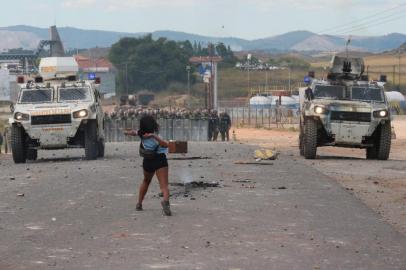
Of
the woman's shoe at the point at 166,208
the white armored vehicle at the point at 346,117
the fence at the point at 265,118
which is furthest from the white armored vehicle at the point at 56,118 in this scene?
the fence at the point at 265,118

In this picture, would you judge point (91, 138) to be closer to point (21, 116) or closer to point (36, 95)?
A: point (21, 116)

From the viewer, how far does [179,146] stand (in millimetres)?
27125

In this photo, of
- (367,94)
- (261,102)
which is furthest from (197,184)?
(261,102)

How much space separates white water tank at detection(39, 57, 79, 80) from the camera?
28619mm

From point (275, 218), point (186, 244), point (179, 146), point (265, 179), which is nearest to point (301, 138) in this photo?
point (179, 146)

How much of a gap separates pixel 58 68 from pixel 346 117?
8542mm

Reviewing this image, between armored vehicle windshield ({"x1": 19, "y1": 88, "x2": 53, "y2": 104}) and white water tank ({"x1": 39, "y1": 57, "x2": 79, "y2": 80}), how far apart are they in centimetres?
178

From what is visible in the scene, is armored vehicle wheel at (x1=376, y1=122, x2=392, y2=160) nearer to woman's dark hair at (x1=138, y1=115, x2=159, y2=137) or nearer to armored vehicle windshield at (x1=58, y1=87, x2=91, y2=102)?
armored vehicle windshield at (x1=58, y1=87, x2=91, y2=102)

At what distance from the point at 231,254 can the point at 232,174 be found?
9.80 m

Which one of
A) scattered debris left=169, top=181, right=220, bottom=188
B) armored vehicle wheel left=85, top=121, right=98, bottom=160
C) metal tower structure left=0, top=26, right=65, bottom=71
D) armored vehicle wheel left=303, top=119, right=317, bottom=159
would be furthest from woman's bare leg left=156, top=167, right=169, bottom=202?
metal tower structure left=0, top=26, right=65, bottom=71

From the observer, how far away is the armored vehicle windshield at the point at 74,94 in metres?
26.7

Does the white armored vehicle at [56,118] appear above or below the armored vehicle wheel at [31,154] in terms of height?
above

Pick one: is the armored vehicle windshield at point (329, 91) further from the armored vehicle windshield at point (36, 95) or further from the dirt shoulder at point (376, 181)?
the armored vehicle windshield at point (36, 95)

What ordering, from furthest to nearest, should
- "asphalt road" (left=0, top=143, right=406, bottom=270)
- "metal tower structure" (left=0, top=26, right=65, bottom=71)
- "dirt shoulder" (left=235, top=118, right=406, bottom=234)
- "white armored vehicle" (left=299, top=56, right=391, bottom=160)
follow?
"metal tower structure" (left=0, top=26, right=65, bottom=71)
"white armored vehicle" (left=299, top=56, right=391, bottom=160)
"dirt shoulder" (left=235, top=118, right=406, bottom=234)
"asphalt road" (left=0, top=143, right=406, bottom=270)
